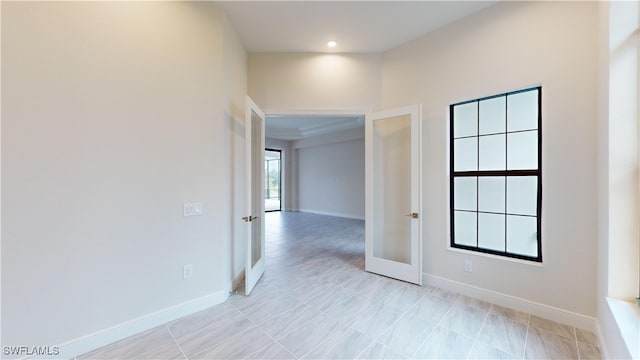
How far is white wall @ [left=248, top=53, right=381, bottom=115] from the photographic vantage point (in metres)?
3.44

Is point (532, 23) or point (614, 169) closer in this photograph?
point (614, 169)

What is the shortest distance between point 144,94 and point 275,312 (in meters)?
2.34

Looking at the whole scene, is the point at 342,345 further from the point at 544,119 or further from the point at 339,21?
the point at 339,21

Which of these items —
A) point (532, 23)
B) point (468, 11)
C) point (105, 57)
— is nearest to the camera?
point (105, 57)

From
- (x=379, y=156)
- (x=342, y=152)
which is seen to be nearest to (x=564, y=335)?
(x=379, y=156)

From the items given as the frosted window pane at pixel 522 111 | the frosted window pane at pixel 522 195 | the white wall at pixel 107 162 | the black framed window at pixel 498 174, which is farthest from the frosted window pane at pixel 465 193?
the white wall at pixel 107 162

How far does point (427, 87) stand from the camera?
9.95ft

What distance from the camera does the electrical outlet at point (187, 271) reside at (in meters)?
2.34

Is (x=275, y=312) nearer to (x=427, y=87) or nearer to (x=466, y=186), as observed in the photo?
(x=466, y=186)

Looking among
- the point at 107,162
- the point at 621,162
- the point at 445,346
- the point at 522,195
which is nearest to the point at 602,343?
the point at 445,346

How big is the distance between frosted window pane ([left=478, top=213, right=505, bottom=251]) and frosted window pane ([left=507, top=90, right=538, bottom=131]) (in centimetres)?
96

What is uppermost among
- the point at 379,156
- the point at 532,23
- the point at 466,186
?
the point at 532,23

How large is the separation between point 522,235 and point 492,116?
129 cm

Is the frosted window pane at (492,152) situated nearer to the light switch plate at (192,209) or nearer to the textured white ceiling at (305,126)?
the light switch plate at (192,209)
